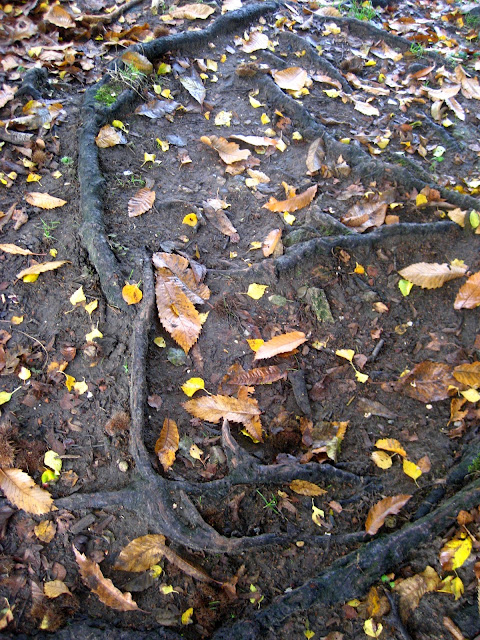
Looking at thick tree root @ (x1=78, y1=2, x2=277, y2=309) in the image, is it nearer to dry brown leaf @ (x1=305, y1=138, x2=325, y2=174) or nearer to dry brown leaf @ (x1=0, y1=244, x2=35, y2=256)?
dry brown leaf @ (x1=0, y1=244, x2=35, y2=256)

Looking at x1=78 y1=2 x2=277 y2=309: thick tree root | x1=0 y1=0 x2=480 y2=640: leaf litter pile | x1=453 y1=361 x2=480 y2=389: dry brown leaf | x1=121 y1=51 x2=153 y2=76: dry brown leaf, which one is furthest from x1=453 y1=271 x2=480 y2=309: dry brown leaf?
x1=121 y1=51 x2=153 y2=76: dry brown leaf

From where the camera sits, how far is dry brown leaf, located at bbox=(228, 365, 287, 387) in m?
2.40

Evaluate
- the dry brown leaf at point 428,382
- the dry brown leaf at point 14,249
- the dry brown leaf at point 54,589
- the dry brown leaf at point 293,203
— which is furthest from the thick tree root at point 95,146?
the dry brown leaf at point 428,382

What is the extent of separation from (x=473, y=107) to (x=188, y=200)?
2893 millimetres

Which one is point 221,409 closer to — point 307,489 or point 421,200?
point 307,489

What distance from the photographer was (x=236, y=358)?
2.48 m

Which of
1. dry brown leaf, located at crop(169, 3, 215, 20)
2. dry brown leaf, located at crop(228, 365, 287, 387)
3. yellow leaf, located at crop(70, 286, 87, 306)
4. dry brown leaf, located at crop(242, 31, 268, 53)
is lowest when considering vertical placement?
dry brown leaf, located at crop(228, 365, 287, 387)

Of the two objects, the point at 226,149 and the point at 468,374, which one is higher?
the point at 226,149

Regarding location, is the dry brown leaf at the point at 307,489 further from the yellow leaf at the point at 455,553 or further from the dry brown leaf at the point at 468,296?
the dry brown leaf at the point at 468,296

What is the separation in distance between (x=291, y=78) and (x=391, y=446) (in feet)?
10.7

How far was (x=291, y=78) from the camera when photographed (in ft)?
13.3

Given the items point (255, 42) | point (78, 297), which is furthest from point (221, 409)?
point (255, 42)

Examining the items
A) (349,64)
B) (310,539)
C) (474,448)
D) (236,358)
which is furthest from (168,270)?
(349,64)

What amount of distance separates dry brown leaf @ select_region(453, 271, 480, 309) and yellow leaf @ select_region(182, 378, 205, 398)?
1547 millimetres
